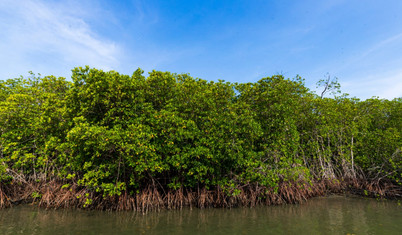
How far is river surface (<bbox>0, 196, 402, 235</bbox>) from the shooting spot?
27.4 feet

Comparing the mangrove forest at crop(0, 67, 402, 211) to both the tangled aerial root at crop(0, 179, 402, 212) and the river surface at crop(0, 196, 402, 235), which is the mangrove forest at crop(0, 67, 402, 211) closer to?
the tangled aerial root at crop(0, 179, 402, 212)

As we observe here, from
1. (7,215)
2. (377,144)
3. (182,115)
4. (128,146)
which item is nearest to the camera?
(128,146)

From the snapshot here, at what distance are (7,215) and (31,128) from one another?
14.0 feet

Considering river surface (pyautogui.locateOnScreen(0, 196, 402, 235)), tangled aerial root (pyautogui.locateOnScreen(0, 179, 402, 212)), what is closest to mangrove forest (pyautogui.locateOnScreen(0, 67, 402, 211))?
tangled aerial root (pyautogui.locateOnScreen(0, 179, 402, 212))

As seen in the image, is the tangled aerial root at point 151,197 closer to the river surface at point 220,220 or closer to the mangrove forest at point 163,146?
the mangrove forest at point 163,146

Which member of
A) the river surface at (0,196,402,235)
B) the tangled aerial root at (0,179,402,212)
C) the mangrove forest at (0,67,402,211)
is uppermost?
the mangrove forest at (0,67,402,211)

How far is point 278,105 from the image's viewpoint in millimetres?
12070

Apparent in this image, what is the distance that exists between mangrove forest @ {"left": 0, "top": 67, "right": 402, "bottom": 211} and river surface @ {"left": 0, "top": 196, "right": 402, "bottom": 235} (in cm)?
78

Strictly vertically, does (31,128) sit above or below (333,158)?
above

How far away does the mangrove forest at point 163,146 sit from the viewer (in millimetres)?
10711

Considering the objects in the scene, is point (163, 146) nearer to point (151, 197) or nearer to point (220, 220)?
point (151, 197)

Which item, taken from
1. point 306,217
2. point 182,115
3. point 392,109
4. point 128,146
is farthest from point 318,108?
point 128,146

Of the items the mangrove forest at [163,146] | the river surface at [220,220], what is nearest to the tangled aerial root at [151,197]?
the mangrove forest at [163,146]

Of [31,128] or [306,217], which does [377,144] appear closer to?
[306,217]
